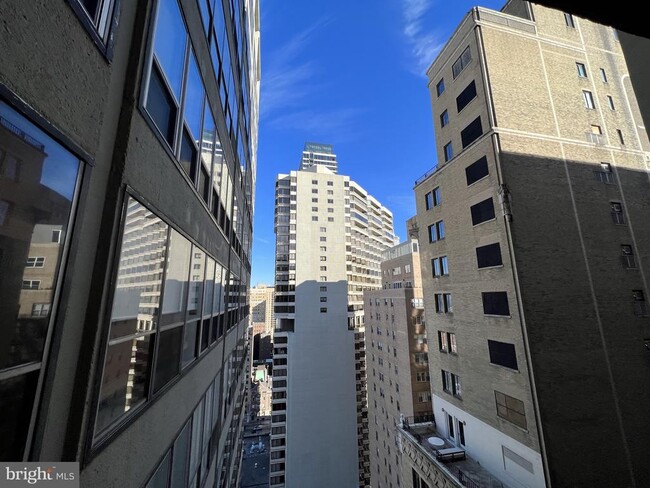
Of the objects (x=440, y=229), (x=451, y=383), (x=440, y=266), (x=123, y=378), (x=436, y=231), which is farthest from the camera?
(x=436, y=231)

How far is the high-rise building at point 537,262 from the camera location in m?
12.8

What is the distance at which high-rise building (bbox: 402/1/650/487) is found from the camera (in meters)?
12.8

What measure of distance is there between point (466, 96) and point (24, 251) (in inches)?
867

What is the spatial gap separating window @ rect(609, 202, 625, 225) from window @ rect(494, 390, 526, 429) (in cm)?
1152

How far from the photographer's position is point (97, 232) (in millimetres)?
3088

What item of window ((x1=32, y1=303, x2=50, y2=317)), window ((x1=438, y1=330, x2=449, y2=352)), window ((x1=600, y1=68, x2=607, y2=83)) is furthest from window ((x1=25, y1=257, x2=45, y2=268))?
window ((x1=600, y1=68, x2=607, y2=83))

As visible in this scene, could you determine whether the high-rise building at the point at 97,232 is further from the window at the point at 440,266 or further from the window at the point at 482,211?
the window at the point at 440,266

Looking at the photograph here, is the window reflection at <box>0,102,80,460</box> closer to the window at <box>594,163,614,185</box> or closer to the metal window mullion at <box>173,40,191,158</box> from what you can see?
the metal window mullion at <box>173,40,191,158</box>

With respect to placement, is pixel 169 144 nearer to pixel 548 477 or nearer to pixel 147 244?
pixel 147 244

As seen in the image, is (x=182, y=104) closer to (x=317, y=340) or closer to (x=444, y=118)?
(x=444, y=118)

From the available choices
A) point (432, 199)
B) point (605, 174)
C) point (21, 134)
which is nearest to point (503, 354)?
point (432, 199)

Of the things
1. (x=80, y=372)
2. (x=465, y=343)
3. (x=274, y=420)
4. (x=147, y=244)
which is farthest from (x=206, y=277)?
(x=274, y=420)

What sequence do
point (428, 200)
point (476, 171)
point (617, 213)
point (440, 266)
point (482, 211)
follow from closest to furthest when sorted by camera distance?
point (617, 213) → point (482, 211) → point (476, 171) → point (440, 266) → point (428, 200)

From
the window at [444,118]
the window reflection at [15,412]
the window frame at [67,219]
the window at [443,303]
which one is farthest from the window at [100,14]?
the window at [444,118]
